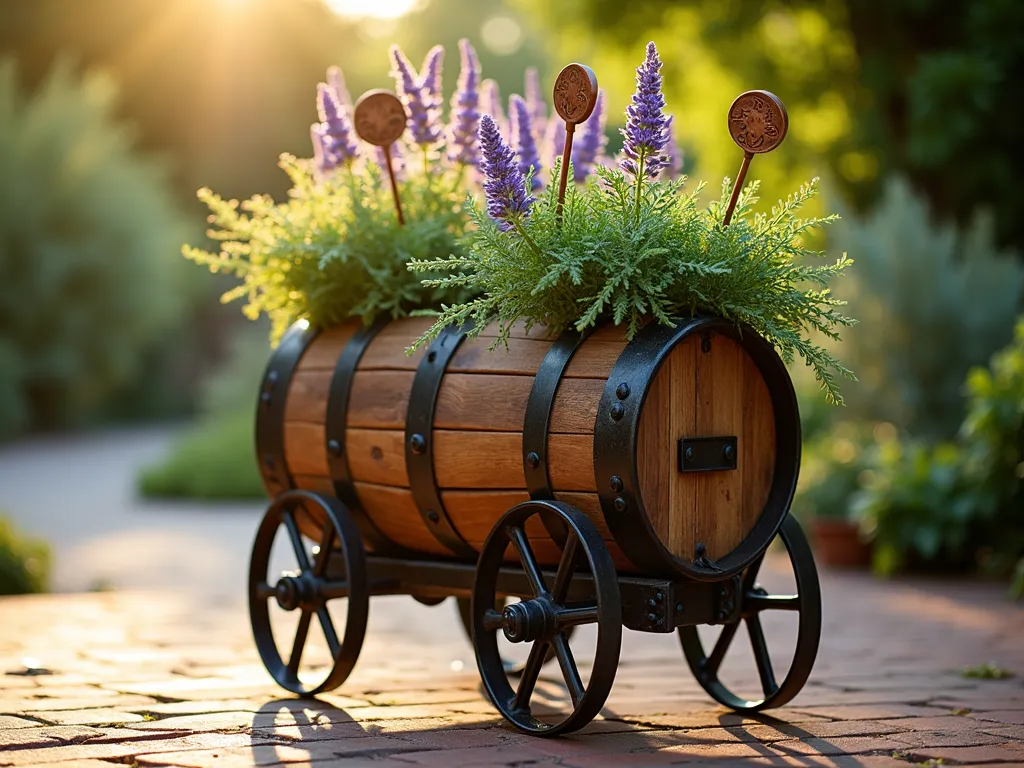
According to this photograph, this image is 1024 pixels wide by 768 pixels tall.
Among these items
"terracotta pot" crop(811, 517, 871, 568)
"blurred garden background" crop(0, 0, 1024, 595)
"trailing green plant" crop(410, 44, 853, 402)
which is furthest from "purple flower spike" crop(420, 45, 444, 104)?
"terracotta pot" crop(811, 517, 871, 568)

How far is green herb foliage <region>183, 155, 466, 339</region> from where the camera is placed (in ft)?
10.9

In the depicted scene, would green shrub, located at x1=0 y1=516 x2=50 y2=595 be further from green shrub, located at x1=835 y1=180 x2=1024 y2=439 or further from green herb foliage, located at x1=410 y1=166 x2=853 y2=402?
green shrub, located at x1=835 y1=180 x2=1024 y2=439

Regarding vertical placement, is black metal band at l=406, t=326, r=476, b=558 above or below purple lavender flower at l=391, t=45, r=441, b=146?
below

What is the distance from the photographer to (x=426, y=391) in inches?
121

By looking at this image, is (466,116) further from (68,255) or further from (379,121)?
(68,255)

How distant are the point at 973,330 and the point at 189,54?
66.2 ft

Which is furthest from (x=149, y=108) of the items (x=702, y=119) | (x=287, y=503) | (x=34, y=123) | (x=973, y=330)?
(x=287, y=503)

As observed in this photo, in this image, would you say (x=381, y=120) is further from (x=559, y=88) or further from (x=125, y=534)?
(x=125, y=534)

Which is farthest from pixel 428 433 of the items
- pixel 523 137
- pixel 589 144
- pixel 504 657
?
pixel 504 657

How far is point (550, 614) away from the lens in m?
2.72

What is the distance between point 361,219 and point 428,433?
0.67 m

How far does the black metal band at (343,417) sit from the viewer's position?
3291 millimetres

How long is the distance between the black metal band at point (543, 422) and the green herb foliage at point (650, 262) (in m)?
0.07

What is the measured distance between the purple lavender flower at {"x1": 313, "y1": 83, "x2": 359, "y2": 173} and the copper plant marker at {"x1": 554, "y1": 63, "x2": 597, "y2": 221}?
0.80 metres
